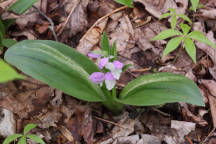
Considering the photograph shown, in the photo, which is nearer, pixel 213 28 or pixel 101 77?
pixel 101 77

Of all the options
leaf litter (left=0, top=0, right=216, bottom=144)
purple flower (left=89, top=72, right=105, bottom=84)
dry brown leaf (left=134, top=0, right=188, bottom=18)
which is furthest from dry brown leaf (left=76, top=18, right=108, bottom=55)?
purple flower (left=89, top=72, right=105, bottom=84)

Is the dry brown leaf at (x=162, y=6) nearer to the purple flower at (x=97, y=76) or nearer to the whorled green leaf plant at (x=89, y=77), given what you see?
the whorled green leaf plant at (x=89, y=77)

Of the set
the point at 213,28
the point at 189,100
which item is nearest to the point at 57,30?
the point at 189,100

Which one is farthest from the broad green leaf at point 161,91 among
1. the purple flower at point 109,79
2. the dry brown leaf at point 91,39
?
the dry brown leaf at point 91,39

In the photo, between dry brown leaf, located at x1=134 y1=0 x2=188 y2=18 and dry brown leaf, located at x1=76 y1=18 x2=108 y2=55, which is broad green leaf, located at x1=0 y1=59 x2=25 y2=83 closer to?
Answer: dry brown leaf, located at x1=76 y1=18 x2=108 y2=55

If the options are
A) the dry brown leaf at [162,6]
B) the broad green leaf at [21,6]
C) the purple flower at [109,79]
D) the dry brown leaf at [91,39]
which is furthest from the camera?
the dry brown leaf at [162,6]

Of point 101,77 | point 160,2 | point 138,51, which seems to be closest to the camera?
point 101,77

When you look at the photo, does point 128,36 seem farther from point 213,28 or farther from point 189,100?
point 189,100
